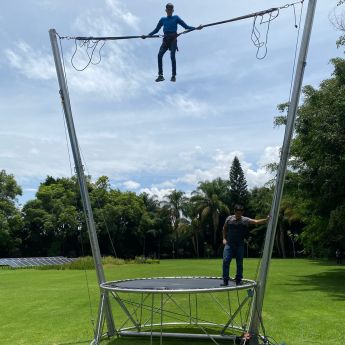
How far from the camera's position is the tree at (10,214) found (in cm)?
5275

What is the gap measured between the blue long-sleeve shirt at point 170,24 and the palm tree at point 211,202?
5181 centimetres

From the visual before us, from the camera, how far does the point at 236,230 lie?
802 cm

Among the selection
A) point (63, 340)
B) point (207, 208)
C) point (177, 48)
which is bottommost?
point (63, 340)

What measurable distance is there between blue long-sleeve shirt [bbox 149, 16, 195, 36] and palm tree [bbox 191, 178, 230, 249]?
5181cm

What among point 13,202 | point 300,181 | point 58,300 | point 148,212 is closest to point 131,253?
point 148,212

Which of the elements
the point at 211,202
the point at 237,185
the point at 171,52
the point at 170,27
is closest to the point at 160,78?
the point at 171,52

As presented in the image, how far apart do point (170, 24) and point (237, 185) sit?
61.0 meters

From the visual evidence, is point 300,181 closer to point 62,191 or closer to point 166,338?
point 166,338

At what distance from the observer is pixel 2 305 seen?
537 inches

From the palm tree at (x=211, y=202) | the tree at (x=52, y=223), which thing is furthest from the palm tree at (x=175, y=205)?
the tree at (x=52, y=223)

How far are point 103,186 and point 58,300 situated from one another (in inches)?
1713

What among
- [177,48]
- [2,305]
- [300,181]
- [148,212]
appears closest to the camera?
[177,48]

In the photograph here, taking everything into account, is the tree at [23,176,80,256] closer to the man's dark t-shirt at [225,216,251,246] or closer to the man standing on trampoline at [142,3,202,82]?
the man's dark t-shirt at [225,216,251,246]

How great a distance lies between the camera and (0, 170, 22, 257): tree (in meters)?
52.8
